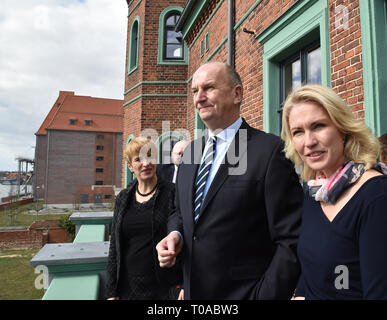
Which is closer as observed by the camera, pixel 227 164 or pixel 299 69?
pixel 227 164

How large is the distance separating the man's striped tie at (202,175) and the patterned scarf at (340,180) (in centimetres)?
67

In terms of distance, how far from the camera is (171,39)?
37.3 ft

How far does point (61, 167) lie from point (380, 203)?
51.0 m

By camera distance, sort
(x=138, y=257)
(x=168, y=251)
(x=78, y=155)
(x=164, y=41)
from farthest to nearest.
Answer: (x=78, y=155) < (x=164, y=41) < (x=138, y=257) < (x=168, y=251)

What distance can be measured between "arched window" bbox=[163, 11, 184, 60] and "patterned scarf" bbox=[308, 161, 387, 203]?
10670mm

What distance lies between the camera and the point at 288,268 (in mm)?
1389

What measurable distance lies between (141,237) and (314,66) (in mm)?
3437

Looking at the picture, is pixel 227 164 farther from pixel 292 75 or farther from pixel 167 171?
pixel 292 75

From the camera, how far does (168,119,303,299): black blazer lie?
144 cm

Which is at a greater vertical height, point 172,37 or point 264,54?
point 172,37

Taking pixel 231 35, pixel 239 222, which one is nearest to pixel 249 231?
pixel 239 222

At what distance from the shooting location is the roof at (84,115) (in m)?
49.2
